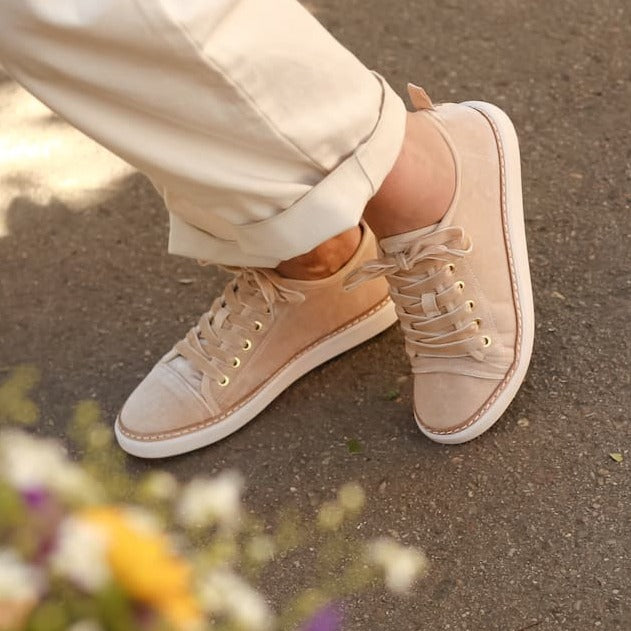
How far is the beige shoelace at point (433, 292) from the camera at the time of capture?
3.74ft

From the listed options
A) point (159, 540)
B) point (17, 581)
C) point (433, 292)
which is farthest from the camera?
point (433, 292)

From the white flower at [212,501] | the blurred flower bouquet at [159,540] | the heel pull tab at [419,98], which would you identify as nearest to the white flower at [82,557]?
the blurred flower bouquet at [159,540]

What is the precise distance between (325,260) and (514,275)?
0.24 meters

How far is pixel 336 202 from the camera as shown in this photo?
993 millimetres

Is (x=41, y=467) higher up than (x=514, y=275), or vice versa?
(x=514, y=275)

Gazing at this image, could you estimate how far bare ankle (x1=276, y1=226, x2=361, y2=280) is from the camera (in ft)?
4.13

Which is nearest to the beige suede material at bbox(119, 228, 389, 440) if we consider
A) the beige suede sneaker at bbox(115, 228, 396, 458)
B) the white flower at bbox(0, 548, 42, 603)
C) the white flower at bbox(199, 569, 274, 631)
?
the beige suede sneaker at bbox(115, 228, 396, 458)

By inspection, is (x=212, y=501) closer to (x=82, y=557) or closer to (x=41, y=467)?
(x=41, y=467)

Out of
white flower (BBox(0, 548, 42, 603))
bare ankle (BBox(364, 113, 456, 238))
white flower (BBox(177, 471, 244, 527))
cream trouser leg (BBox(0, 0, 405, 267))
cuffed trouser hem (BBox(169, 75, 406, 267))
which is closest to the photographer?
white flower (BBox(0, 548, 42, 603))

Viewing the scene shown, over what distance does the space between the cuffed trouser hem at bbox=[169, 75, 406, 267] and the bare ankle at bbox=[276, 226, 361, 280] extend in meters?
0.19

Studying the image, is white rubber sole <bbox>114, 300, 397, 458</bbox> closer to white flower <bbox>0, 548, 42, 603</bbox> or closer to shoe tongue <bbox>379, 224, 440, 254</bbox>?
shoe tongue <bbox>379, 224, 440, 254</bbox>

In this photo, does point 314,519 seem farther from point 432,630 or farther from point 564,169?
point 564,169

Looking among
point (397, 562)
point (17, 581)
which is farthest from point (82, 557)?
point (397, 562)

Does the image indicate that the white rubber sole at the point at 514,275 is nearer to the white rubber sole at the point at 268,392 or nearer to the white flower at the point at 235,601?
the white rubber sole at the point at 268,392
